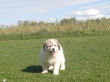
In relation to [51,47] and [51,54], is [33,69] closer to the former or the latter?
[51,54]

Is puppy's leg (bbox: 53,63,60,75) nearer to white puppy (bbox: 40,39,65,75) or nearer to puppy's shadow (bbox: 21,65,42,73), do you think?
white puppy (bbox: 40,39,65,75)

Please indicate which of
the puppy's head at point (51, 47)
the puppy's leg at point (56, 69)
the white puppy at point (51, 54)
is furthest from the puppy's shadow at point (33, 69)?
the puppy's head at point (51, 47)

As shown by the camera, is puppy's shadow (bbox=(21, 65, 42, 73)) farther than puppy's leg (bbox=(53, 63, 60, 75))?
Yes

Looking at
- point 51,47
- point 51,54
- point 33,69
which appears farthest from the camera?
point 33,69

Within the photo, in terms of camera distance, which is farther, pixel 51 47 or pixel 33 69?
pixel 33 69

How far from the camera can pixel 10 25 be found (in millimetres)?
23719

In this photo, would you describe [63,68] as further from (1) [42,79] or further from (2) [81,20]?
(2) [81,20]

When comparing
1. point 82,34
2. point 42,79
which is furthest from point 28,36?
point 42,79

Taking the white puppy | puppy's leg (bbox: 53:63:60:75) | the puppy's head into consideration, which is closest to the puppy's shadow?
the white puppy

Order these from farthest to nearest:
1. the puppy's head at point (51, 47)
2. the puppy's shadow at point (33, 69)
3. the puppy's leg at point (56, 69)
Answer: the puppy's shadow at point (33, 69) → the puppy's leg at point (56, 69) → the puppy's head at point (51, 47)

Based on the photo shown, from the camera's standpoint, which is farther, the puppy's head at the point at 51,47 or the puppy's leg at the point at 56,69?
the puppy's leg at the point at 56,69

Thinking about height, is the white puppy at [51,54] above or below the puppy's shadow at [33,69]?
above

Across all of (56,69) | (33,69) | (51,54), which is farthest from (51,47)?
(33,69)

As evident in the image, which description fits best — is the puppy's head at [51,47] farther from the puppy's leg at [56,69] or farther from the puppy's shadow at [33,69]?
the puppy's shadow at [33,69]
